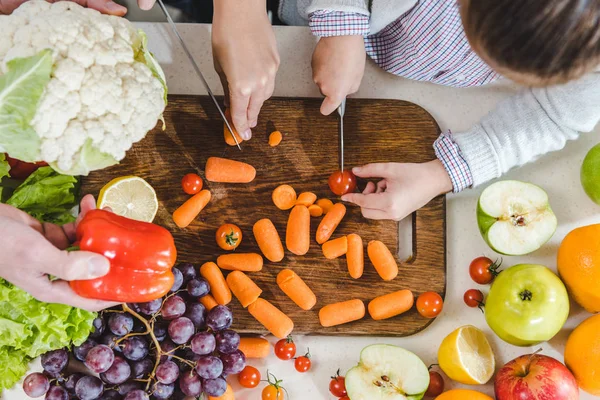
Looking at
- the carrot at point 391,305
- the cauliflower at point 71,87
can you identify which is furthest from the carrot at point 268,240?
the cauliflower at point 71,87

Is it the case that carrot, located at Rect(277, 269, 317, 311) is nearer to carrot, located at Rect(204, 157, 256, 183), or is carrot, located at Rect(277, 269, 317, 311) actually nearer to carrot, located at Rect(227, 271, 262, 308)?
carrot, located at Rect(227, 271, 262, 308)

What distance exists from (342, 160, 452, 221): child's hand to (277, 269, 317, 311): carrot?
0.20 m

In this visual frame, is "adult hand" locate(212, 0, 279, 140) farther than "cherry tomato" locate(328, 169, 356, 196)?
No

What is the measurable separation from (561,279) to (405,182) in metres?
0.40

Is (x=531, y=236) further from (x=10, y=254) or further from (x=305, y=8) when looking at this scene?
(x=10, y=254)

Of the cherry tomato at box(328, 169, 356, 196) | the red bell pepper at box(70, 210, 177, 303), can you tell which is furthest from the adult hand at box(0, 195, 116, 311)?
the cherry tomato at box(328, 169, 356, 196)

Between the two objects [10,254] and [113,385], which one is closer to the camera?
[10,254]

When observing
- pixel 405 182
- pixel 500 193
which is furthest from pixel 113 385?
pixel 500 193

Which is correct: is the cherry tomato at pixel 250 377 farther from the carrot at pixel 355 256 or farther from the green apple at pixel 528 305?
the green apple at pixel 528 305

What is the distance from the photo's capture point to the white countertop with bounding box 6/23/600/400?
1234 mm

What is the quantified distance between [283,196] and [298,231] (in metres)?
0.09

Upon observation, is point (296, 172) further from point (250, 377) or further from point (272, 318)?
point (250, 377)

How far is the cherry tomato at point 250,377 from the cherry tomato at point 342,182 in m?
0.43

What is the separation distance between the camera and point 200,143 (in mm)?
1264
